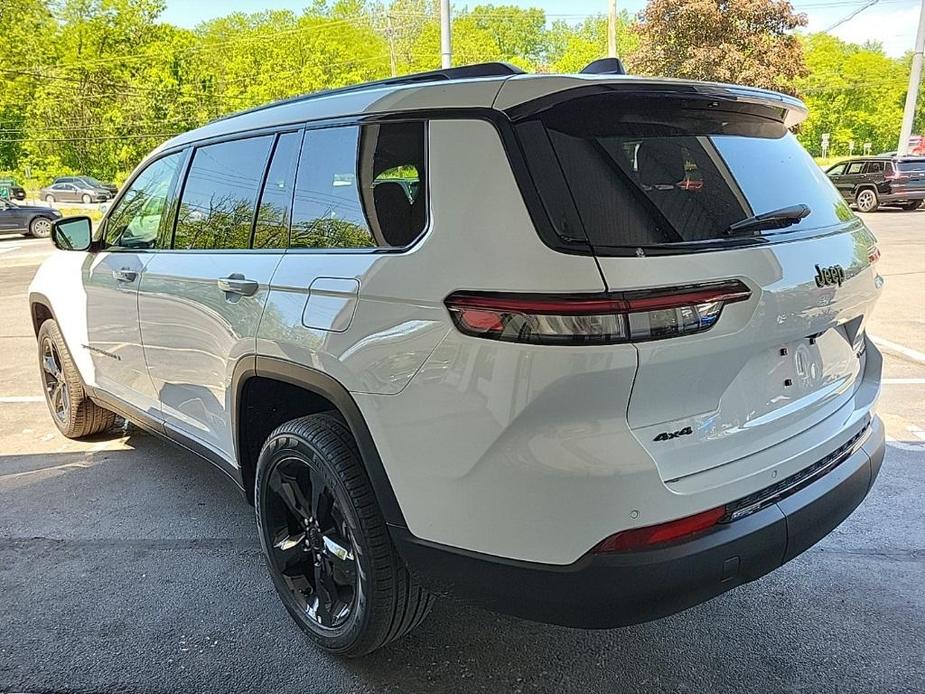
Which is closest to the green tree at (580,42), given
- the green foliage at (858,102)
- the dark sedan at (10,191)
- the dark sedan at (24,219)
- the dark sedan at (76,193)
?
the green foliage at (858,102)

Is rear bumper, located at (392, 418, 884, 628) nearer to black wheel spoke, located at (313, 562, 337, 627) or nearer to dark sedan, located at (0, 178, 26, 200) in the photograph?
black wheel spoke, located at (313, 562, 337, 627)

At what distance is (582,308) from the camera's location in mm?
1759

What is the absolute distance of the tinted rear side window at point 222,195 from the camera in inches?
114

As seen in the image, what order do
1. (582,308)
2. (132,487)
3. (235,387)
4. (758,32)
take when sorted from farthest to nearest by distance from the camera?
(758,32), (132,487), (235,387), (582,308)

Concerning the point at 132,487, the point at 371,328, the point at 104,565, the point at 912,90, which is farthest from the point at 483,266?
the point at 912,90

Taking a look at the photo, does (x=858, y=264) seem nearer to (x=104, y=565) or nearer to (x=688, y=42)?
(x=104, y=565)

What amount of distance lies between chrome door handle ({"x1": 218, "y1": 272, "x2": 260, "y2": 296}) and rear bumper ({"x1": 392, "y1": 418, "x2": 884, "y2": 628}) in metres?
1.04

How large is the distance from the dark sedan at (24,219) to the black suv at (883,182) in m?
24.1

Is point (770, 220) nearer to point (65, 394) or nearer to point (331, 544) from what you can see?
point (331, 544)

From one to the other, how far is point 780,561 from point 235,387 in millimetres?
1938

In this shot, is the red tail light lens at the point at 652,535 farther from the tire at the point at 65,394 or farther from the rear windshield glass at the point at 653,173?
the tire at the point at 65,394

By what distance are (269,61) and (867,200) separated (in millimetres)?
Result: 47119

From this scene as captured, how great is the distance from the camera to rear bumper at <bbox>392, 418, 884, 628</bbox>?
188 centimetres

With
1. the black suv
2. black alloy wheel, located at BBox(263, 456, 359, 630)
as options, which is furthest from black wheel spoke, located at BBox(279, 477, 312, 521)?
the black suv
